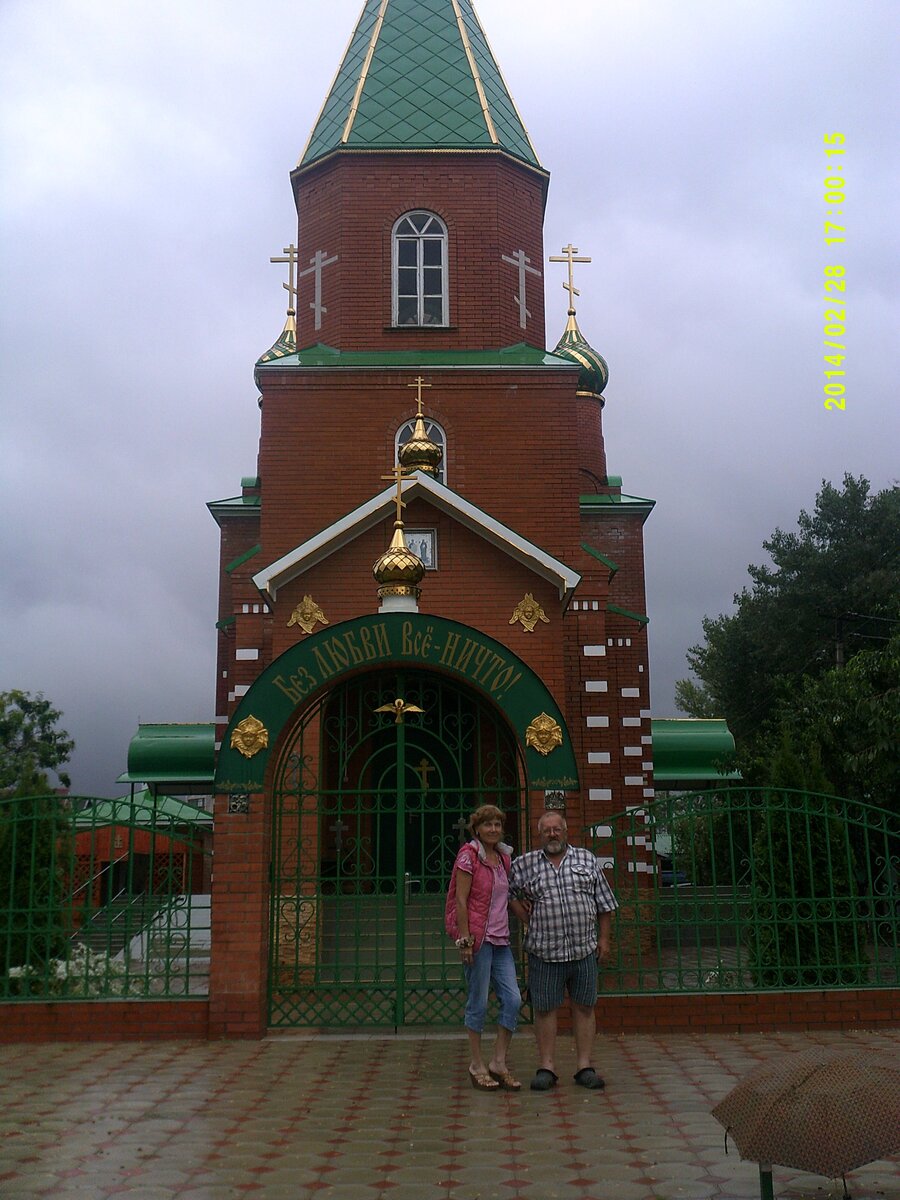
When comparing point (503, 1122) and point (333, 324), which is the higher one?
point (333, 324)

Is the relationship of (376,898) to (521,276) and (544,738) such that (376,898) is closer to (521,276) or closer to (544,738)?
(544,738)

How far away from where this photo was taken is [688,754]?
18609 millimetres

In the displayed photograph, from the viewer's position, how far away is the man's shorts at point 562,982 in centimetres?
623

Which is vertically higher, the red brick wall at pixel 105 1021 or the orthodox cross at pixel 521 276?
the orthodox cross at pixel 521 276

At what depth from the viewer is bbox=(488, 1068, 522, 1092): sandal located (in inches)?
241

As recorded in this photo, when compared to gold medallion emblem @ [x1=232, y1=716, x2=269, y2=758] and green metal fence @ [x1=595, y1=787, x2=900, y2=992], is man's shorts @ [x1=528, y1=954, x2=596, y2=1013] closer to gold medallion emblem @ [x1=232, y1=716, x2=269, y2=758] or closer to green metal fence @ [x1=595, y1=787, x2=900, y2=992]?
green metal fence @ [x1=595, y1=787, x2=900, y2=992]

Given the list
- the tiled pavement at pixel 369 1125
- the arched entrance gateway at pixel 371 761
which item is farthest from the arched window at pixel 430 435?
the tiled pavement at pixel 369 1125

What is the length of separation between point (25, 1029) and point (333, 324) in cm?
1010

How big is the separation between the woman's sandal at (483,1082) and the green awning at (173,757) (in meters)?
12.9

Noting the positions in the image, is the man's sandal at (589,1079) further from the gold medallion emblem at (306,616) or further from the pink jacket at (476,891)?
the gold medallion emblem at (306,616)

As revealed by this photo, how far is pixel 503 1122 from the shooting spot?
18.1 ft

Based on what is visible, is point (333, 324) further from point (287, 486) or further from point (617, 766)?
point (617, 766)

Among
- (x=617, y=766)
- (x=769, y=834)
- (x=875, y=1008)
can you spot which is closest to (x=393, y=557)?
(x=769, y=834)

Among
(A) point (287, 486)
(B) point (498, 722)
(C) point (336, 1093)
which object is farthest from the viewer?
(A) point (287, 486)
